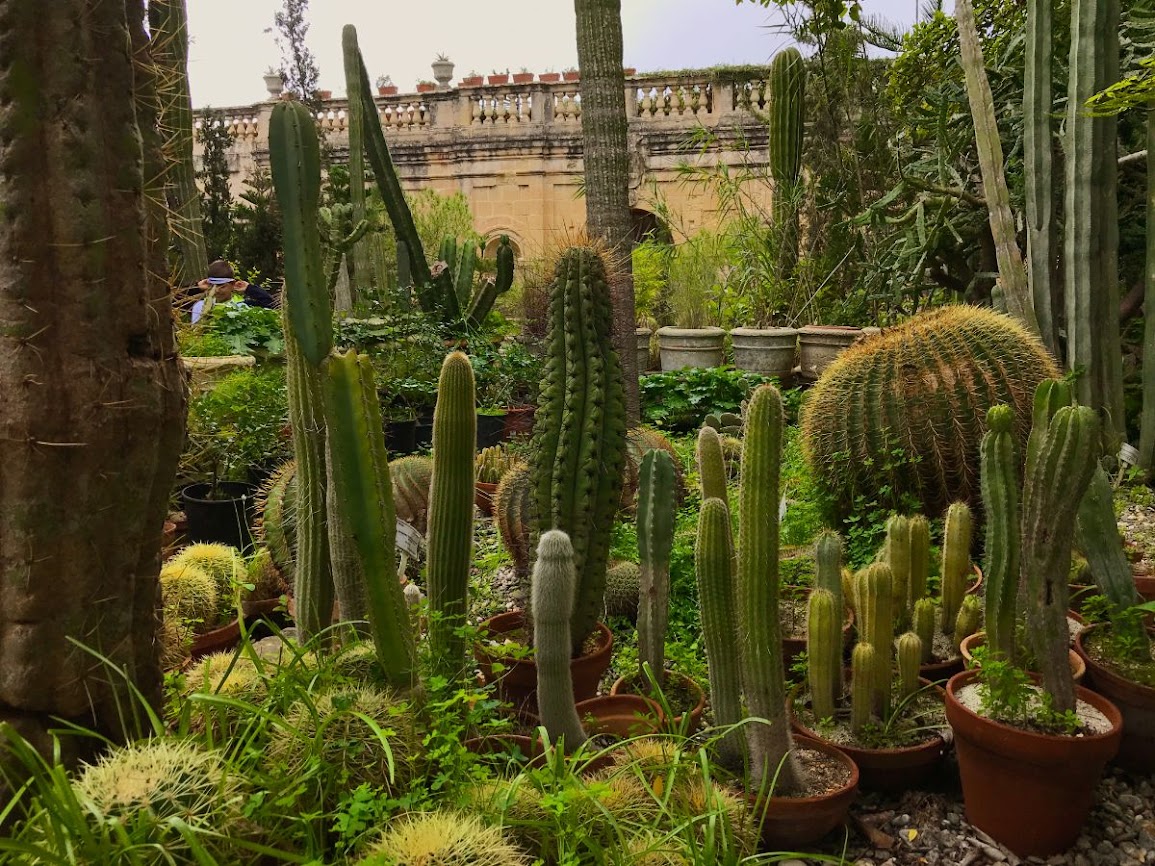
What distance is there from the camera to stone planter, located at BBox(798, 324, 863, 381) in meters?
7.03

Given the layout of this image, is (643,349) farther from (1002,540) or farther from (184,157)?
(1002,540)

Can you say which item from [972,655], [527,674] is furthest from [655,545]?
[972,655]

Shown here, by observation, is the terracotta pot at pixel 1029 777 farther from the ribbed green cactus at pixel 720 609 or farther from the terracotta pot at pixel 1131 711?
the ribbed green cactus at pixel 720 609

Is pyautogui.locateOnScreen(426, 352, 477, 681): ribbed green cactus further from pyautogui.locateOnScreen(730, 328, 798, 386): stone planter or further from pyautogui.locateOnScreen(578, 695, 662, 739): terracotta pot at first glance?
pyautogui.locateOnScreen(730, 328, 798, 386): stone planter

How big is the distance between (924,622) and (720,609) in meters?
0.89

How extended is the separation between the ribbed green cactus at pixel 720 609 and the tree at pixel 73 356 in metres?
1.10

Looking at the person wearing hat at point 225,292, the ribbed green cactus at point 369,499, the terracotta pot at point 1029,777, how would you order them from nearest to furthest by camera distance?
1. the ribbed green cactus at point 369,499
2. the terracotta pot at point 1029,777
3. the person wearing hat at point 225,292

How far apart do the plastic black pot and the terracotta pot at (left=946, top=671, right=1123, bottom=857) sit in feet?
9.54

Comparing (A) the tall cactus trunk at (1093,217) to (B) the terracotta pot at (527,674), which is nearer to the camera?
(B) the terracotta pot at (527,674)

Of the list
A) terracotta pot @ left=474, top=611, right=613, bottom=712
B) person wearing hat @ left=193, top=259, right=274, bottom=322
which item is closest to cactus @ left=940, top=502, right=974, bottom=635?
terracotta pot @ left=474, top=611, right=613, bottom=712

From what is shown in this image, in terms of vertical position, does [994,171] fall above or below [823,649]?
above

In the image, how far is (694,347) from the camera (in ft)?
26.5

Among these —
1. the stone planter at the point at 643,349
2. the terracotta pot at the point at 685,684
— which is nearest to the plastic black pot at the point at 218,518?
the terracotta pot at the point at 685,684

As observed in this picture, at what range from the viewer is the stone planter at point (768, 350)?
7523 mm
